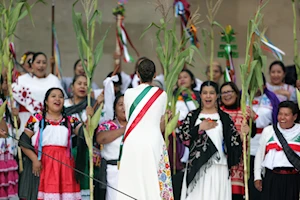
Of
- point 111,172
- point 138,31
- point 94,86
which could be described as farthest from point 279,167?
point 138,31

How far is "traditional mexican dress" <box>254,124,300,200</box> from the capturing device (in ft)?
26.2

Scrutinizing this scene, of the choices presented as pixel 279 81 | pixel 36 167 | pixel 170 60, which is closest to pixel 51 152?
pixel 36 167

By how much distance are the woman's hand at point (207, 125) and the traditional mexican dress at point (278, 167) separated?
515 mm

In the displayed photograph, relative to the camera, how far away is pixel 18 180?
855 cm

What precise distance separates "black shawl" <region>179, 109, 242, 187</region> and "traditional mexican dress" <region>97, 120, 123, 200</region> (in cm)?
63

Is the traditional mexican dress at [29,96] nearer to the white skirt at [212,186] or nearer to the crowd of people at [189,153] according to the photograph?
the crowd of people at [189,153]

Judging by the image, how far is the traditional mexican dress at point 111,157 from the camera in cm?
810

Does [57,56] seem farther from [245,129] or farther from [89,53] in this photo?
[245,129]

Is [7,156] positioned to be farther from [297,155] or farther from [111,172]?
[297,155]

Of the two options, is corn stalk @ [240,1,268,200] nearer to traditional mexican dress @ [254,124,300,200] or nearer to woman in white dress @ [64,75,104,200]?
traditional mexican dress @ [254,124,300,200]

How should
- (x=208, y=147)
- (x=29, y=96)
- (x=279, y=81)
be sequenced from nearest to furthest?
1. (x=208, y=147)
2. (x=29, y=96)
3. (x=279, y=81)

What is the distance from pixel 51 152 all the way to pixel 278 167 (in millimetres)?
2041

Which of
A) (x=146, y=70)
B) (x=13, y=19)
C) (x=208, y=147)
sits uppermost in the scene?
(x=13, y=19)

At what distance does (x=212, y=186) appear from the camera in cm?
794
